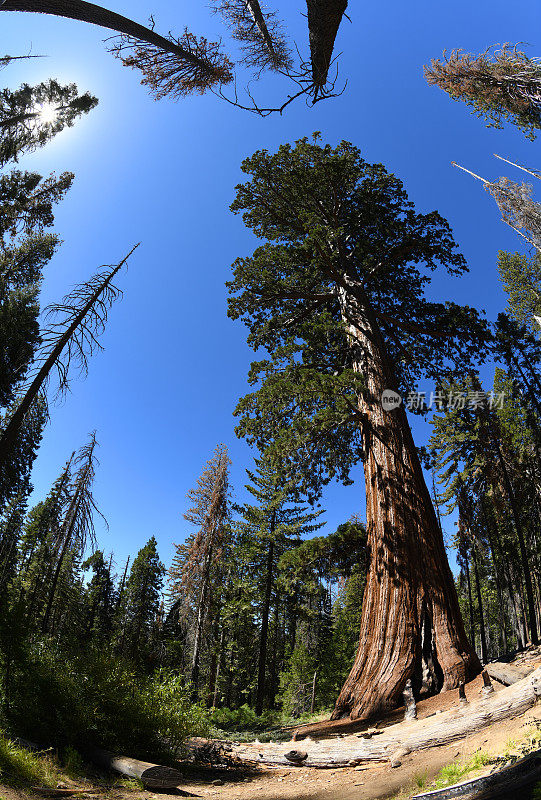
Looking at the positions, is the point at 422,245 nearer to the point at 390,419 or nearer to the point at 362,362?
the point at 362,362

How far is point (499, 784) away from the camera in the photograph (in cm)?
191

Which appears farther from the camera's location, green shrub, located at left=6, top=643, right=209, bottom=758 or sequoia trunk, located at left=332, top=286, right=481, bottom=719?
sequoia trunk, located at left=332, top=286, right=481, bottom=719

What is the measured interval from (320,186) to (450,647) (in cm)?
1124

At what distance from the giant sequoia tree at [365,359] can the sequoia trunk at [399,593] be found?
0.06 feet

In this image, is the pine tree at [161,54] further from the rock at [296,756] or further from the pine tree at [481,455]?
the pine tree at [481,455]

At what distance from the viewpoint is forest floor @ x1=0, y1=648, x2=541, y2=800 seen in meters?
2.90

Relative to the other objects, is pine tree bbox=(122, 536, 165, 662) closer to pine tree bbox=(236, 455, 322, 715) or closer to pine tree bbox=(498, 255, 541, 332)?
pine tree bbox=(236, 455, 322, 715)

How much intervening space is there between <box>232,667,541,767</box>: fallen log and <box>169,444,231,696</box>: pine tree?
1301 cm

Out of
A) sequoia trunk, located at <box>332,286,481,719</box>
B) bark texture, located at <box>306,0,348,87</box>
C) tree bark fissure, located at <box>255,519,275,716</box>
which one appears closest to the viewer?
bark texture, located at <box>306,0,348,87</box>

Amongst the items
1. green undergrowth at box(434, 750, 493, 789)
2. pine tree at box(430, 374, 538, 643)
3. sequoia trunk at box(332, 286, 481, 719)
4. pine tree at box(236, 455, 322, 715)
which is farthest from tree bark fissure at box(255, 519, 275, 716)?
green undergrowth at box(434, 750, 493, 789)

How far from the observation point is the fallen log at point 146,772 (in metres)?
3.64

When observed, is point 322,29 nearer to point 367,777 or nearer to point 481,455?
point 367,777

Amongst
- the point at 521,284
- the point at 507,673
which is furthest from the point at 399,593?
the point at 521,284

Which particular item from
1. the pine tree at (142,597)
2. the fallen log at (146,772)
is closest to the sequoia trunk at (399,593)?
the fallen log at (146,772)
